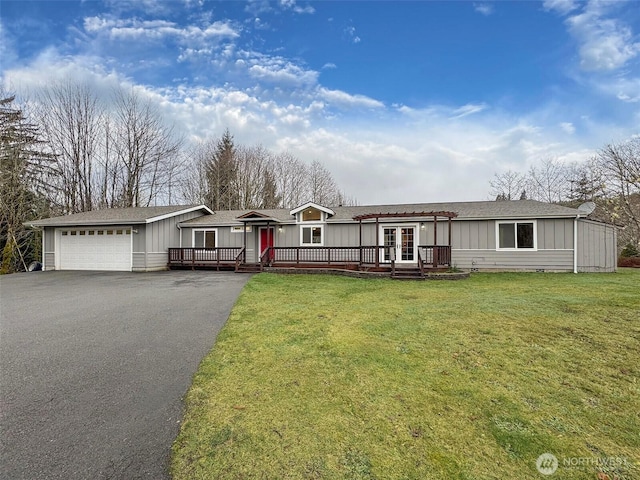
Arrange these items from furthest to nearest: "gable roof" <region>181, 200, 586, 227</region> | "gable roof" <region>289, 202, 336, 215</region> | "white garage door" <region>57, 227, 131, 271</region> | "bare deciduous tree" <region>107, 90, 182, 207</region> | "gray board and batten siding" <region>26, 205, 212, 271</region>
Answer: "bare deciduous tree" <region>107, 90, 182, 207</region> < "gable roof" <region>289, 202, 336, 215</region> < "white garage door" <region>57, 227, 131, 271</region> < "gray board and batten siding" <region>26, 205, 212, 271</region> < "gable roof" <region>181, 200, 586, 227</region>

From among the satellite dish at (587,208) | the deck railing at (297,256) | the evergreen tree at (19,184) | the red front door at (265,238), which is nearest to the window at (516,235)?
the satellite dish at (587,208)

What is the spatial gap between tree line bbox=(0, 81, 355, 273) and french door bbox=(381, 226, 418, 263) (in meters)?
17.1

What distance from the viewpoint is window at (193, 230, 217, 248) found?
1694cm

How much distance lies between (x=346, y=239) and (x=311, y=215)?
2.30 m

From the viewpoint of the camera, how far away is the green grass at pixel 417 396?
2.21 meters

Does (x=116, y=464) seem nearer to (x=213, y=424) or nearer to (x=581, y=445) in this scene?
(x=213, y=424)

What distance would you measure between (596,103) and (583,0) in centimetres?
590

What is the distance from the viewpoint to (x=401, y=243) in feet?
46.9

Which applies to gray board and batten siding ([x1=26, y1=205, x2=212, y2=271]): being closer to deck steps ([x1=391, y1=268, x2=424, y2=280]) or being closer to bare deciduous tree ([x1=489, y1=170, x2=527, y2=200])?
deck steps ([x1=391, y1=268, x2=424, y2=280])

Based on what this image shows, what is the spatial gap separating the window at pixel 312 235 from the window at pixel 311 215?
15.3 inches

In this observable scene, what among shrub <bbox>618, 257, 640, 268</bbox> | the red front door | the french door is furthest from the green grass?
shrub <bbox>618, 257, 640, 268</bbox>

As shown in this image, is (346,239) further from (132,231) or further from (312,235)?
(132,231)

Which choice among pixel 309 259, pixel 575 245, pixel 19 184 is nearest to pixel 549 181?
pixel 575 245

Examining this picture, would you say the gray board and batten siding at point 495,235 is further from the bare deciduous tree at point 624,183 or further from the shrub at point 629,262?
the shrub at point 629,262
